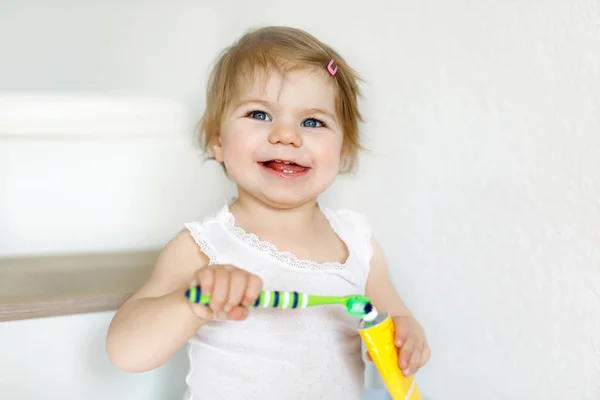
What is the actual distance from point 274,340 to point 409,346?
0.52 ft

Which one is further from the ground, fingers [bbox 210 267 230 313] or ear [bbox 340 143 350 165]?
ear [bbox 340 143 350 165]

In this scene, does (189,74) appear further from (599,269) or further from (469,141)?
(599,269)

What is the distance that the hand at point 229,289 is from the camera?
0.58 metres

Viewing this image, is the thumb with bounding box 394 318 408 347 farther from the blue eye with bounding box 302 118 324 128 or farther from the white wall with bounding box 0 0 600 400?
the blue eye with bounding box 302 118 324 128

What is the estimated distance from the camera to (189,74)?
1284mm

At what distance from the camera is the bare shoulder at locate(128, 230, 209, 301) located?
2.57 feet

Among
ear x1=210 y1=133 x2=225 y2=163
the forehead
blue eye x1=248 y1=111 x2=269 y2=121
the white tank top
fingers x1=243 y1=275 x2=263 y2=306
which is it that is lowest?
the white tank top

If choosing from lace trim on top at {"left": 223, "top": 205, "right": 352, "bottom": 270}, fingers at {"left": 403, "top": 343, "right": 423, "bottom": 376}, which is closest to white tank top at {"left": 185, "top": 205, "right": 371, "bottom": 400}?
lace trim on top at {"left": 223, "top": 205, "right": 352, "bottom": 270}

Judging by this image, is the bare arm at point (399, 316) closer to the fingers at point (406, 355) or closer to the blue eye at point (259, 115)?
the fingers at point (406, 355)

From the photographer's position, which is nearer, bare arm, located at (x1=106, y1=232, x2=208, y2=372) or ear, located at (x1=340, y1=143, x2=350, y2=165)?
bare arm, located at (x1=106, y1=232, x2=208, y2=372)

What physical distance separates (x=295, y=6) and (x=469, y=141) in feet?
1.53

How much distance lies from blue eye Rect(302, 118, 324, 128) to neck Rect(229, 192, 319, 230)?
100 mm

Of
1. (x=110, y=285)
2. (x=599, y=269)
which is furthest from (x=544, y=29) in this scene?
(x=110, y=285)

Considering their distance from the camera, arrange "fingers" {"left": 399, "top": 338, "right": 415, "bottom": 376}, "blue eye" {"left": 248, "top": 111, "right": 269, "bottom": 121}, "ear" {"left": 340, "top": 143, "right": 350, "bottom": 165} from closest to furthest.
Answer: "fingers" {"left": 399, "top": 338, "right": 415, "bottom": 376}, "blue eye" {"left": 248, "top": 111, "right": 269, "bottom": 121}, "ear" {"left": 340, "top": 143, "right": 350, "bottom": 165}
